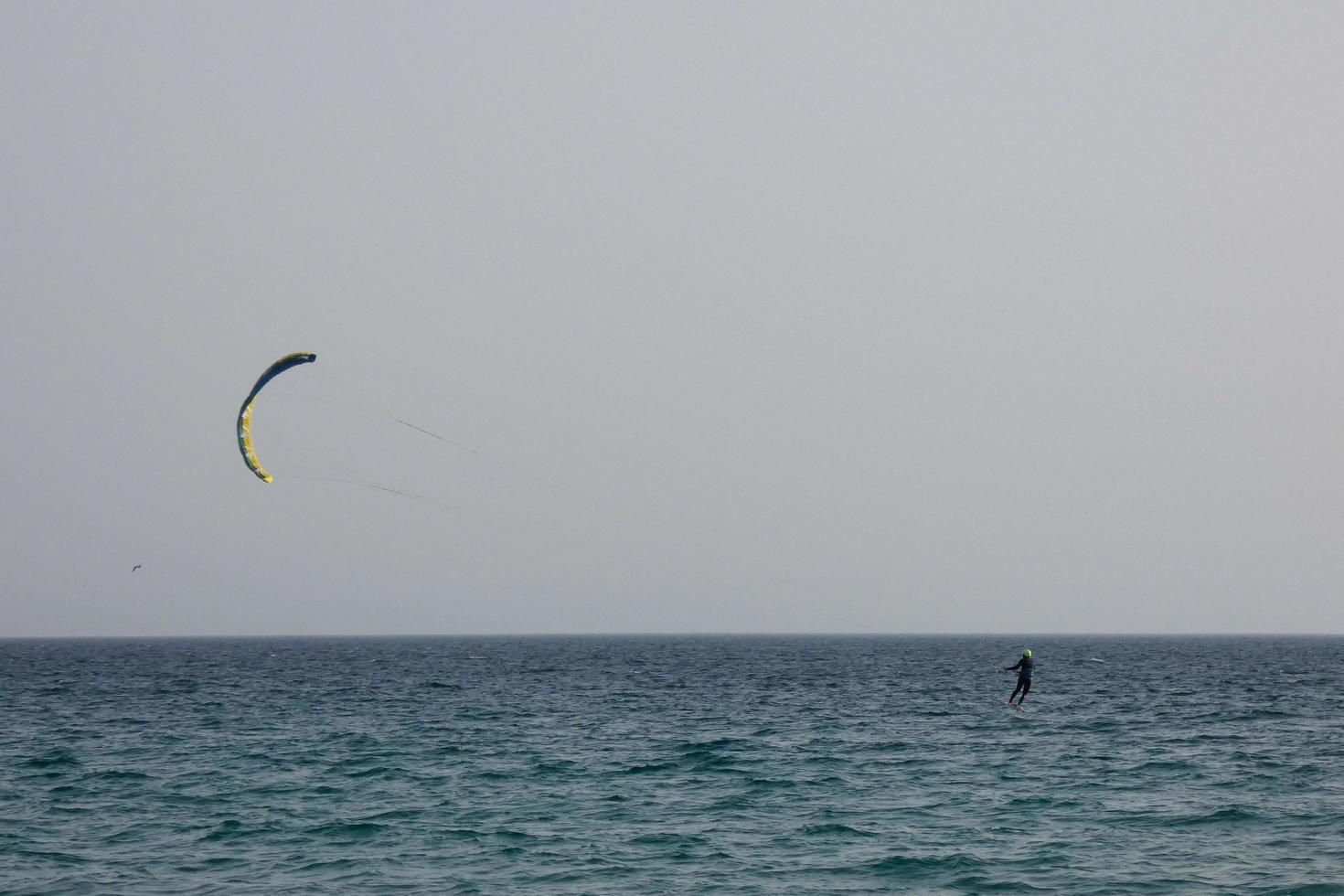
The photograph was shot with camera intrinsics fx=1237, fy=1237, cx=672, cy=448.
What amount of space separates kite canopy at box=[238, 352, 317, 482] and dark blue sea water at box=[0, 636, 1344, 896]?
9292 mm

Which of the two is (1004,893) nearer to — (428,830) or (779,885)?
(779,885)

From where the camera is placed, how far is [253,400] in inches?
1676

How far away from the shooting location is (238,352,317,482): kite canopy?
4141cm

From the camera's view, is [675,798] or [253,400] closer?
[675,798]

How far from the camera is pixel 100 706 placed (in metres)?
59.5

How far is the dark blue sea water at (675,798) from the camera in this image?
22375mm

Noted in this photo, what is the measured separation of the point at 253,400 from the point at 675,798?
21.8m

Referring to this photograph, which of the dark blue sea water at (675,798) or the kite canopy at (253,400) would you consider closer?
the dark blue sea water at (675,798)

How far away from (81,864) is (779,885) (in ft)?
43.3

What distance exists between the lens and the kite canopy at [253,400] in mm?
41406

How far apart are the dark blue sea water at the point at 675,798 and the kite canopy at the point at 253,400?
9.29 meters

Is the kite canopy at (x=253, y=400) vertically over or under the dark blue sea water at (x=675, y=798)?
over

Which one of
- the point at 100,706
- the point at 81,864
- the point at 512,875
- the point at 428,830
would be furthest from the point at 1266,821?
the point at 100,706

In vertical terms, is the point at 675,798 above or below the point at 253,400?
below
